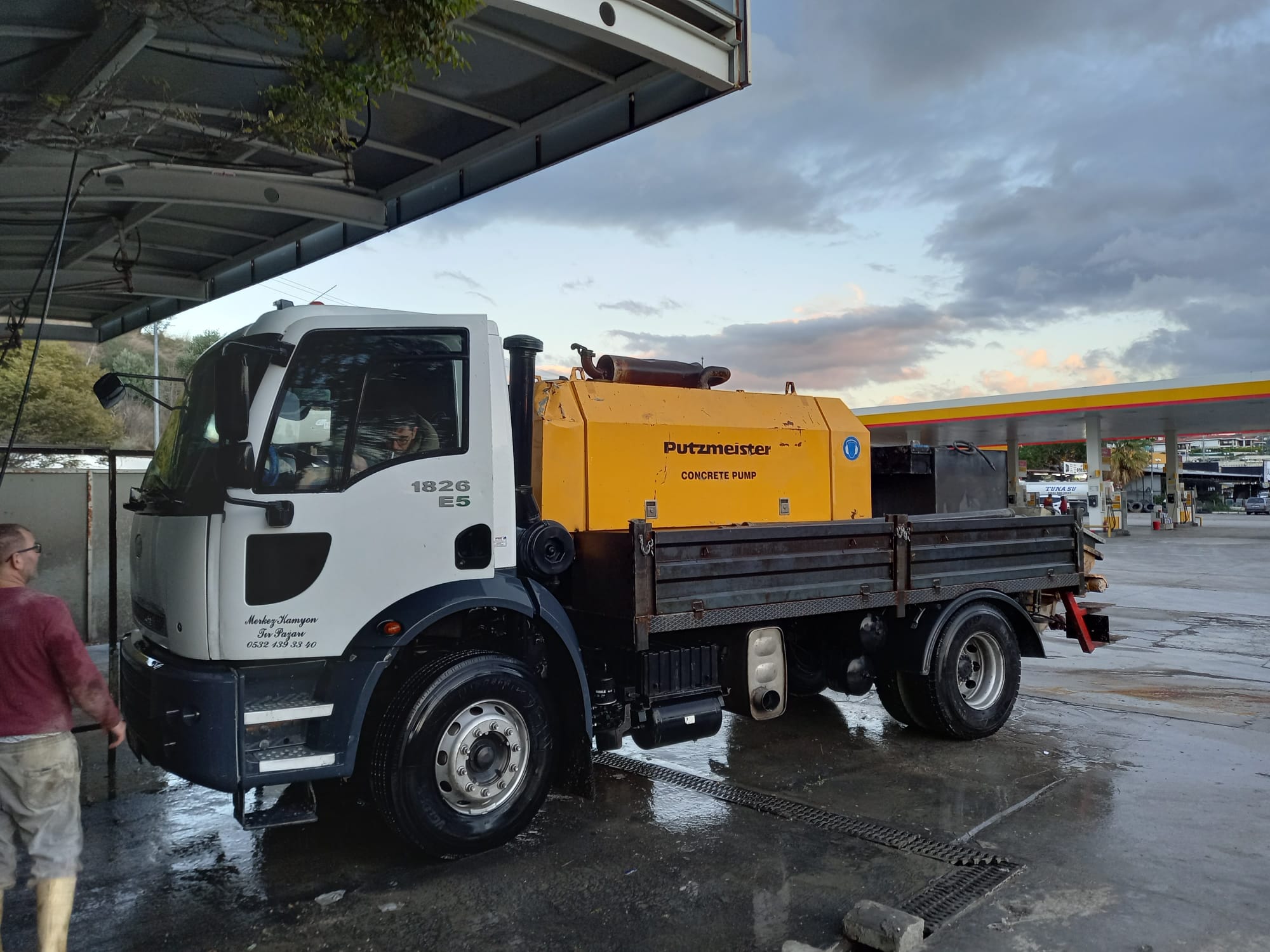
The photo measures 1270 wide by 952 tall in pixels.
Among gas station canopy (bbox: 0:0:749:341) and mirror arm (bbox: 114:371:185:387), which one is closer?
mirror arm (bbox: 114:371:185:387)

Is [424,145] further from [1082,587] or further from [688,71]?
[1082,587]

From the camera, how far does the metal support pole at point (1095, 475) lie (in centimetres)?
3009

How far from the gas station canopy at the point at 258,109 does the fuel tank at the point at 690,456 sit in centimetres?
246

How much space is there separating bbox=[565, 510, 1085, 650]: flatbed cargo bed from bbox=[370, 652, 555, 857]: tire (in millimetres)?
721

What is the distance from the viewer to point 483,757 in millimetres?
4406

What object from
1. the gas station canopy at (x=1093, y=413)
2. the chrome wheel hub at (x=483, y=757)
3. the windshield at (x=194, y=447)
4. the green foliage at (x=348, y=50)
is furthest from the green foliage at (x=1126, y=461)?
the windshield at (x=194, y=447)

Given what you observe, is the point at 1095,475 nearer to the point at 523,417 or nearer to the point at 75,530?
the point at 75,530

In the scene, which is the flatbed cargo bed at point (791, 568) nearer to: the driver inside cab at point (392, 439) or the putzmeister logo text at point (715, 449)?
the putzmeister logo text at point (715, 449)

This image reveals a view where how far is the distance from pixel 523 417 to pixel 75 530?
758cm

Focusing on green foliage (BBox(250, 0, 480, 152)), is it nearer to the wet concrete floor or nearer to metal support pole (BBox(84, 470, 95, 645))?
the wet concrete floor

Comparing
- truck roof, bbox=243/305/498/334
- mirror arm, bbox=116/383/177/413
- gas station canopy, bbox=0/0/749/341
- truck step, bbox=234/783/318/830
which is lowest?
truck step, bbox=234/783/318/830

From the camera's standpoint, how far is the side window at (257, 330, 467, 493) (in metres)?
4.11

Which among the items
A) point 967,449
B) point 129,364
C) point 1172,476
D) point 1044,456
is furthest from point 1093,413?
point 1044,456

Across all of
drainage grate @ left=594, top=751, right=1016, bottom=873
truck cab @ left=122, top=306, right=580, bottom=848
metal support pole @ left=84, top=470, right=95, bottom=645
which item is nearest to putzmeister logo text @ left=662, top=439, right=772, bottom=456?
truck cab @ left=122, top=306, right=580, bottom=848
